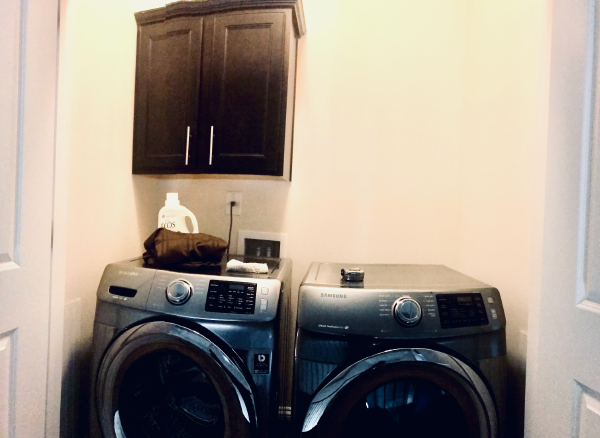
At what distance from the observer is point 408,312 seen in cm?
90

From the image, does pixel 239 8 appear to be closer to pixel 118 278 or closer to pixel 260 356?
pixel 118 278

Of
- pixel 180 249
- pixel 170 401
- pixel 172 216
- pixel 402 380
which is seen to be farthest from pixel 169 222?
pixel 402 380

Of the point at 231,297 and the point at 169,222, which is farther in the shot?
the point at 169,222

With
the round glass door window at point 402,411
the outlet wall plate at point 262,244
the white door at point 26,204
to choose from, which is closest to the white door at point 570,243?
the round glass door window at point 402,411

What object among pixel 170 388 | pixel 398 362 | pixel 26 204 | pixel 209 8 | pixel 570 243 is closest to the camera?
pixel 570 243

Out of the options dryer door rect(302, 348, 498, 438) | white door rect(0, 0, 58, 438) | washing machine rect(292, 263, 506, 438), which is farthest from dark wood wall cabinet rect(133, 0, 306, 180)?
dryer door rect(302, 348, 498, 438)

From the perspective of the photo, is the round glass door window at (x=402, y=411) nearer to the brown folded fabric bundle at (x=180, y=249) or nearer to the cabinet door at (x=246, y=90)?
the brown folded fabric bundle at (x=180, y=249)

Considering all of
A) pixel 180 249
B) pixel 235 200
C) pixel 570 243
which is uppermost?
pixel 235 200

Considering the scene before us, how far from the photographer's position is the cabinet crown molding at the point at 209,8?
1.39 metres

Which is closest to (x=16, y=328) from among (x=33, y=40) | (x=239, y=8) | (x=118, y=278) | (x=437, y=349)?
(x=118, y=278)

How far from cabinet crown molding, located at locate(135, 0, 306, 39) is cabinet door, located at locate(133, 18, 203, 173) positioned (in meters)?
0.03

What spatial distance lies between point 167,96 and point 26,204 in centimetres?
77

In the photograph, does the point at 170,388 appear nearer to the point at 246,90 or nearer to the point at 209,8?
the point at 246,90

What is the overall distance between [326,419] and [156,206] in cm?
139
